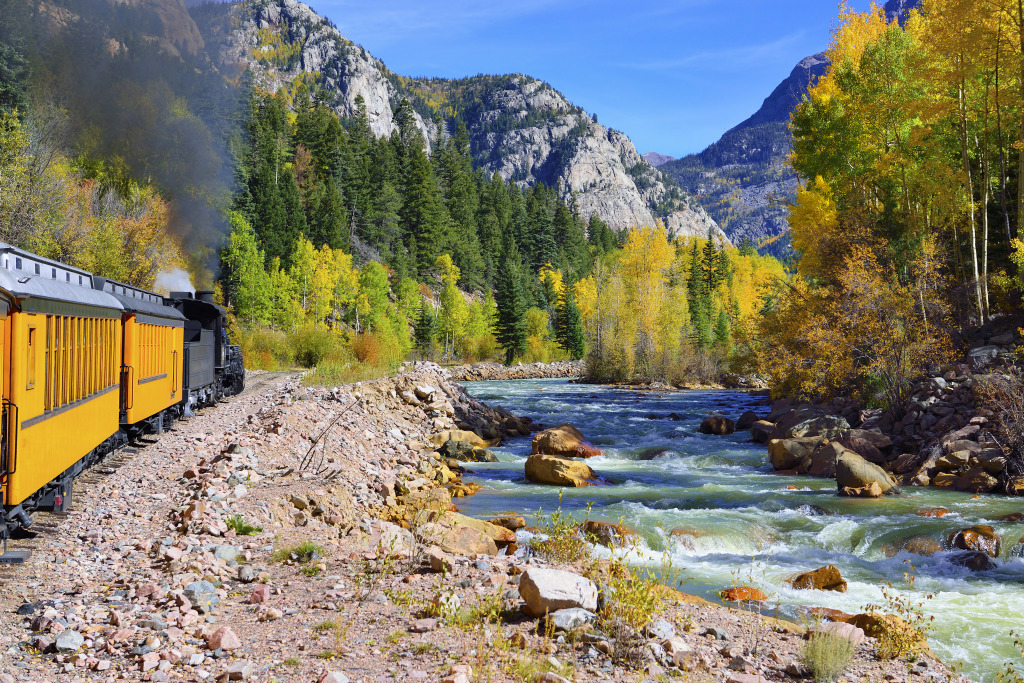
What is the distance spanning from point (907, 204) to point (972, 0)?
7.41 m

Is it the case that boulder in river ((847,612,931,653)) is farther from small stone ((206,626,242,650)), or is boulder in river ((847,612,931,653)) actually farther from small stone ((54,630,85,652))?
small stone ((54,630,85,652))

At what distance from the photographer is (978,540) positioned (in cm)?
968

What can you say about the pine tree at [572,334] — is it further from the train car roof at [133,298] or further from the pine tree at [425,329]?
the train car roof at [133,298]

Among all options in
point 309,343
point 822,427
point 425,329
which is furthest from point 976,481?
point 425,329

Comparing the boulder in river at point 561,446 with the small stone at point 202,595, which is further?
the boulder in river at point 561,446

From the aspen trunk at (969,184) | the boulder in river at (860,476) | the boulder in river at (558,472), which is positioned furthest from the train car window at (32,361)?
the aspen trunk at (969,184)

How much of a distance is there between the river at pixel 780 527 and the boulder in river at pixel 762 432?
863 mm

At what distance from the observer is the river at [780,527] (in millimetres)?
7770

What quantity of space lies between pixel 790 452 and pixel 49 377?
581 inches

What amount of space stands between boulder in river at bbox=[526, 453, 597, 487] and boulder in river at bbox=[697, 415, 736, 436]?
934 centimetres

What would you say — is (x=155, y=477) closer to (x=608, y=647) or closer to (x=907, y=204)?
(x=608, y=647)

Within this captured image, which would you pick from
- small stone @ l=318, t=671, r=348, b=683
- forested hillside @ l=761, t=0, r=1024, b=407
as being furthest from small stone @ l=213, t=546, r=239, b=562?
forested hillside @ l=761, t=0, r=1024, b=407

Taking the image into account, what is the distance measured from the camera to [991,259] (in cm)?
2116

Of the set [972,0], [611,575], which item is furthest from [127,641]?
[972,0]
